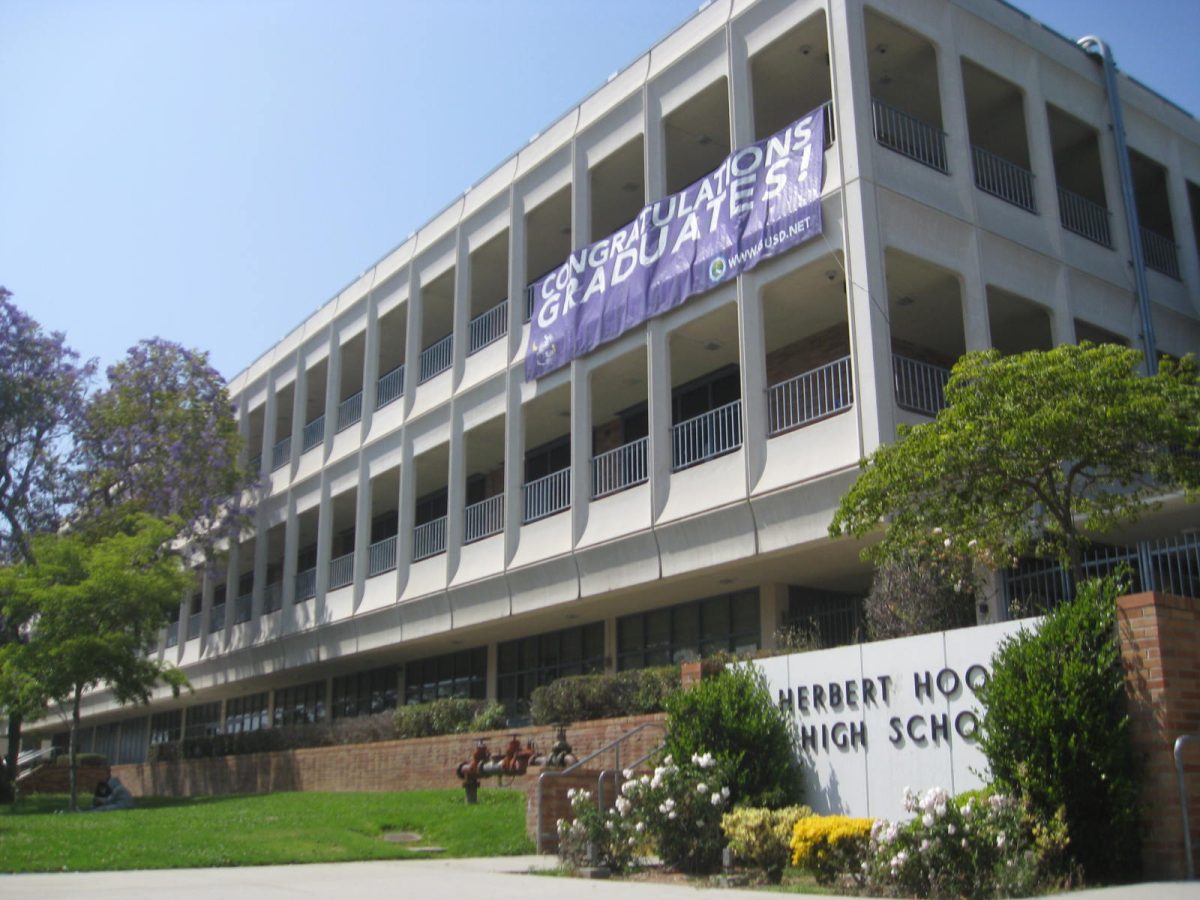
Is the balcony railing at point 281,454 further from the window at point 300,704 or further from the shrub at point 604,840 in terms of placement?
the shrub at point 604,840

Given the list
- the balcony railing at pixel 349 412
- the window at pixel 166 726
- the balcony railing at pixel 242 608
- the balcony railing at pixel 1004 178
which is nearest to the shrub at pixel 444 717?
the balcony railing at pixel 349 412

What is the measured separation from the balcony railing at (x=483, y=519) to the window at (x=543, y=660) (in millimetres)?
2670

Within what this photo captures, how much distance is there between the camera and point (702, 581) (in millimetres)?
21953

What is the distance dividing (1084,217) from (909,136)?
4.53 m

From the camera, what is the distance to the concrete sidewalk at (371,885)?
10.4 meters

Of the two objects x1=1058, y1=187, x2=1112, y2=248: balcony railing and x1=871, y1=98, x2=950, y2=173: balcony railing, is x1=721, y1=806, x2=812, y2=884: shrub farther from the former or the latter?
x1=1058, y1=187, x2=1112, y2=248: balcony railing

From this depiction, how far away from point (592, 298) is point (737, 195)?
4.16m

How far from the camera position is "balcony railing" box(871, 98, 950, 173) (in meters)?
20.1

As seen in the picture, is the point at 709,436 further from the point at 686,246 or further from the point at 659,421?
the point at 686,246

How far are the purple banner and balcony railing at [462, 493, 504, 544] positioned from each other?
326cm

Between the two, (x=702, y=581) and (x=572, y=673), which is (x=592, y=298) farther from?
(x=572, y=673)

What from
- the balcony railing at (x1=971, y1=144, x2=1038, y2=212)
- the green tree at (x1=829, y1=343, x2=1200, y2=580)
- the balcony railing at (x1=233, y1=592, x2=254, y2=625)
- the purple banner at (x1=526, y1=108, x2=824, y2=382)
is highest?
the balcony railing at (x1=971, y1=144, x2=1038, y2=212)

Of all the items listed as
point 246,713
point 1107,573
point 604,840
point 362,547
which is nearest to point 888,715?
point 604,840

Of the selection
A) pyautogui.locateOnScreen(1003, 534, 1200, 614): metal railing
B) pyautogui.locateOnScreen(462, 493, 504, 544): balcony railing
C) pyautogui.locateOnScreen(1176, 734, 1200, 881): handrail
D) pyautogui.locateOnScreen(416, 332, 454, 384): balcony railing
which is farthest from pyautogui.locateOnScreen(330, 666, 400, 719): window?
pyautogui.locateOnScreen(1176, 734, 1200, 881): handrail
